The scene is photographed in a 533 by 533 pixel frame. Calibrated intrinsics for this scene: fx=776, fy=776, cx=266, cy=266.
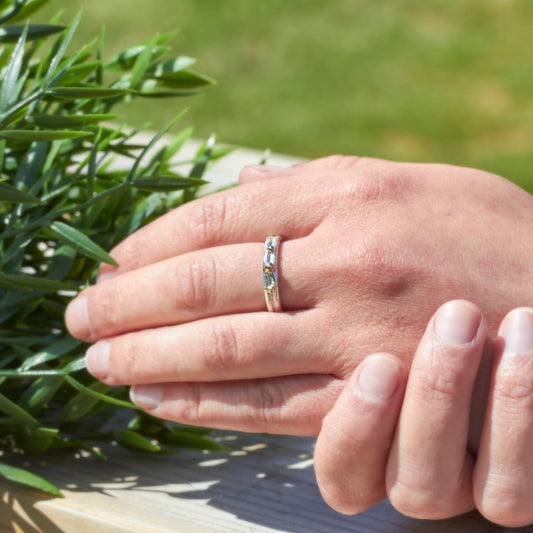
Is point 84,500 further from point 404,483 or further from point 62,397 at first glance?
point 404,483

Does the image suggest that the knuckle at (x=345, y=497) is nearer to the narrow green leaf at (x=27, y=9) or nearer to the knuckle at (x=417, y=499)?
the knuckle at (x=417, y=499)

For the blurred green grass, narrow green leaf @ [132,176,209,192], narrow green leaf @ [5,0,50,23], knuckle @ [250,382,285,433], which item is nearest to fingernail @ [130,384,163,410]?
knuckle @ [250,382,285,433]

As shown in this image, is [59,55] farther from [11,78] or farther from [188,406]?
[188,406]

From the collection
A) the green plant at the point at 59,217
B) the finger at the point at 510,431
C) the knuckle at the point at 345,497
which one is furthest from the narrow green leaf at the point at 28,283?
the finger at the point at 510,431

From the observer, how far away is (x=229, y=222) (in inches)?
31.2

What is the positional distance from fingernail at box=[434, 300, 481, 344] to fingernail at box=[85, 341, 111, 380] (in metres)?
0.33

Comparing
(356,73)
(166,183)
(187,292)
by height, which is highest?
(356,73)

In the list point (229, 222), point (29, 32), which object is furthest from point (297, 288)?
point (29, 32)

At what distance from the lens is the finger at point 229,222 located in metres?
0.79

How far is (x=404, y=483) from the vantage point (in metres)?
0.70

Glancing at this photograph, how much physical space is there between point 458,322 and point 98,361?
353 millimetres

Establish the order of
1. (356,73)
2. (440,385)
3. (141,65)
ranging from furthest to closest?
(356,73), (141,65), (440,385)

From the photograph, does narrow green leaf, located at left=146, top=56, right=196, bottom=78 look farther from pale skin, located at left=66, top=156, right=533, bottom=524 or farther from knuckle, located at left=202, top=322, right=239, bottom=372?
knuckle, located at left=202, top=322, right=239, bottom=372

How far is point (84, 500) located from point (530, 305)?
47 centimetres
